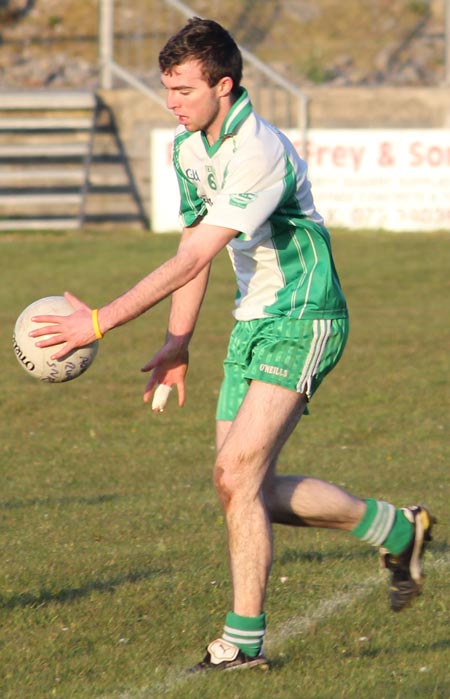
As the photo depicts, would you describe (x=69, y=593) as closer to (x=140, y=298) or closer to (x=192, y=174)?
(x=140, y=298)

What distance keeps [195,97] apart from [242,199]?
42 cm

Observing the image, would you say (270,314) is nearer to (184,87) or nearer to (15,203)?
(184,87)

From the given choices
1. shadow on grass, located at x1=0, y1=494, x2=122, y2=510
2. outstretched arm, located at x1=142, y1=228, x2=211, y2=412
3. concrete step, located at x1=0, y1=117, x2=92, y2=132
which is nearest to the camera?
outstretched arm, located at x1=142, y1=228, x2=211, y2=412

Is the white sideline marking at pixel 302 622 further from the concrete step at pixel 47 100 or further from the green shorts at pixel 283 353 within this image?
the concrete step at pixel 47 100

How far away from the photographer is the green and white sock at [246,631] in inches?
192

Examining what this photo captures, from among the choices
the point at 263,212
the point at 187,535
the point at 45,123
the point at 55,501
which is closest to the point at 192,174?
the point at 263,212

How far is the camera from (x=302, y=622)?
559 centimetres

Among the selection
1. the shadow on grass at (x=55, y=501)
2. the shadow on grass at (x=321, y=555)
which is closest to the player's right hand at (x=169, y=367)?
the shadow on grass at (x=321, y=555)

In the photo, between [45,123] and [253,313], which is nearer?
[253,313]

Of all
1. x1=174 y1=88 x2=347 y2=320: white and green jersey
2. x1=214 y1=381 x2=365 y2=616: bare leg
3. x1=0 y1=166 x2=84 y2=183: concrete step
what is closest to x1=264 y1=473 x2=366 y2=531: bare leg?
x1=214 y1=381 x2=365 y2=616: bare leg

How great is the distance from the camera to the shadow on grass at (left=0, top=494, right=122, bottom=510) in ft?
26.1

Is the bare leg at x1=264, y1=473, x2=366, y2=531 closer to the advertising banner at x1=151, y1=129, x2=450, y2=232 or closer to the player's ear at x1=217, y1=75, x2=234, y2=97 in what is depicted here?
the player's ear at x1=217, y1=75, x2=234, y2=97

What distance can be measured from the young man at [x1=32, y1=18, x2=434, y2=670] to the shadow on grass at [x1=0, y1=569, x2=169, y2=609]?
1157 mm

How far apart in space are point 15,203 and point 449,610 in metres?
20.5
